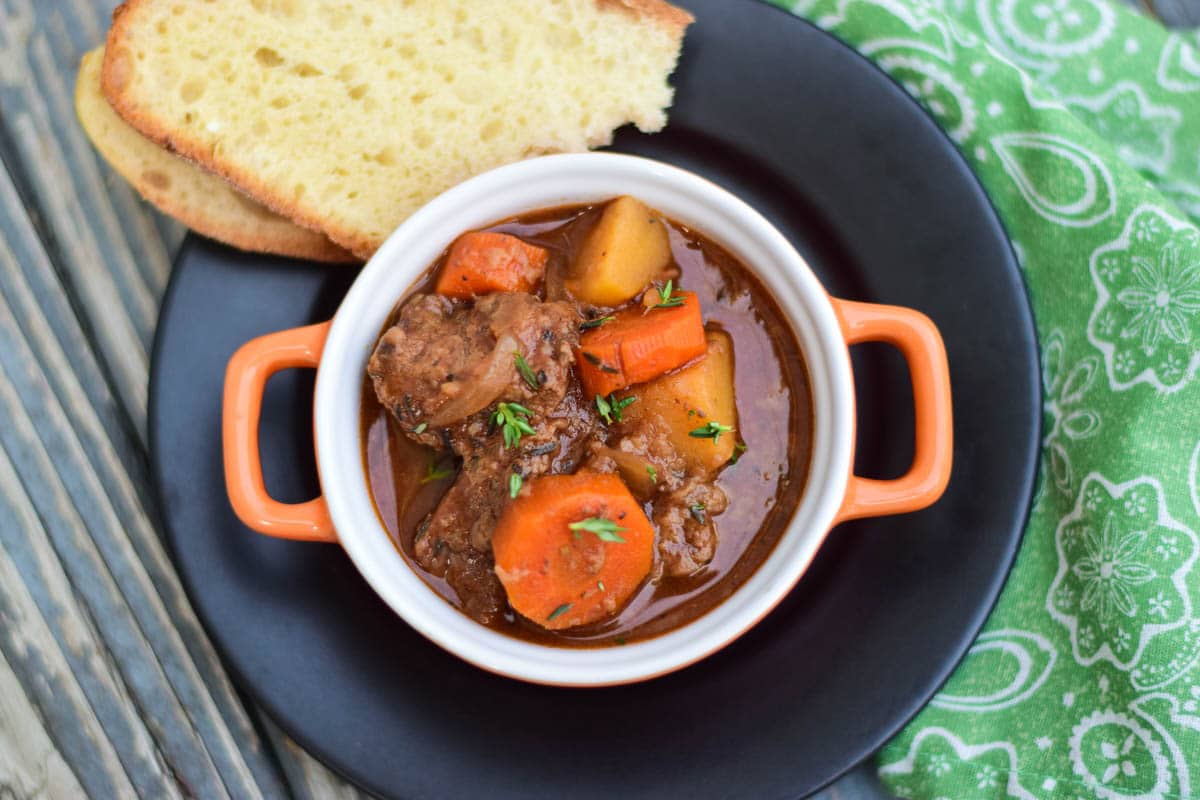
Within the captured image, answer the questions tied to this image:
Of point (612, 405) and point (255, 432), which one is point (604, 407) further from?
point (255, 432)

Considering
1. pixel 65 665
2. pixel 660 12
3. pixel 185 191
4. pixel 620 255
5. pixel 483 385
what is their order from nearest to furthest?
pixel 483 385 < pixel 620 255 < pixel 660 12 < pixel 185 191 < pixel 65 665

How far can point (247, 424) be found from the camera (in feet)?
7.21

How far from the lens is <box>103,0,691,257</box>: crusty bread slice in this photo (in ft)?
8.54

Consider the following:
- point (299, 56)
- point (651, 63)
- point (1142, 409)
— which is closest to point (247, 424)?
point (299, 56)

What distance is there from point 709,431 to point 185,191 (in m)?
1.64

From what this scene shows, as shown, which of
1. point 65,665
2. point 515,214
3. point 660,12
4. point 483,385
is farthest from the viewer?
point 65,665

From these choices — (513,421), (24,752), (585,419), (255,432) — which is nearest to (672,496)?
(585,419)

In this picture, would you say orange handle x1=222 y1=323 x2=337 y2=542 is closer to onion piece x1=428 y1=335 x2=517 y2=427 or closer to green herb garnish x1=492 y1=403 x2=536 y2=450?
onion piece x1=428 y1=335 x2=517 y2=427

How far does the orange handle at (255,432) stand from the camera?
2189 millimetres

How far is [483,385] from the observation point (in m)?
2.21

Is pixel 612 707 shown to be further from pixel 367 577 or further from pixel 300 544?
pixel 300 544

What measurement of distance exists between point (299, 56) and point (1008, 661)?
8.62 feet

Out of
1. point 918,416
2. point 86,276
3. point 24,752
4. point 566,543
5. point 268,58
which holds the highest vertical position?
point 918,416

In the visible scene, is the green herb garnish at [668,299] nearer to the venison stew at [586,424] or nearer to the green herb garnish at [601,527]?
the venison stew at [586,424]
